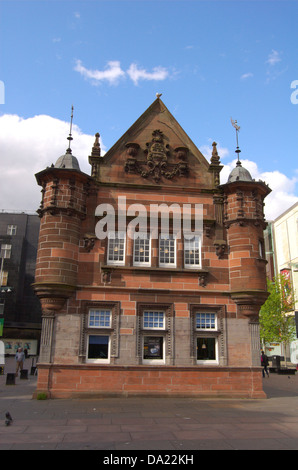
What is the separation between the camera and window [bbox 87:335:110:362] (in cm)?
1698

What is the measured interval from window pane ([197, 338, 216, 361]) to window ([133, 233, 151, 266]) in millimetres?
4399

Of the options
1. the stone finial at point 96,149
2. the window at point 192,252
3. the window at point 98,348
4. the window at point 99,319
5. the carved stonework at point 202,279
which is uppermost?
the stone finial at point 96,149

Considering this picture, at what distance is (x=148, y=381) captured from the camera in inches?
658

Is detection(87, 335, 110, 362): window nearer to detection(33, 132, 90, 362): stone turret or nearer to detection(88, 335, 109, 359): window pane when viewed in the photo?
detection(88, 335, 109, 359): window pane

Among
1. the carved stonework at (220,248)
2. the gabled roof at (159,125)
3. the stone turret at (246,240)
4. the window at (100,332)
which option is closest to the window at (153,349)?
the window at (100,332)

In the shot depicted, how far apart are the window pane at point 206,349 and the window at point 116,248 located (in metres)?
5.22

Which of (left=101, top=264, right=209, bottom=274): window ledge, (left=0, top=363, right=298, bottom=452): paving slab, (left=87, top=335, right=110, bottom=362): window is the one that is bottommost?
(left=0, top=363, right=298, bottom=452): paving slab

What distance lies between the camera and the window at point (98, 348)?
669 inches

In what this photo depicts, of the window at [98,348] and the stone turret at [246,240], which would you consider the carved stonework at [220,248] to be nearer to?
the stone turret at [246,240]

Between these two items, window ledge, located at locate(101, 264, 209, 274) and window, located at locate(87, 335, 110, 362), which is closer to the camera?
window, located at locate(87, 335, 110, 362)

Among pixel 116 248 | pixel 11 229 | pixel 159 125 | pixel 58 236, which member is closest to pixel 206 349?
pixel 116 248

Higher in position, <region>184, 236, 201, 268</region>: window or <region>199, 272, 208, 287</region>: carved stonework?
<region>184, 236, 201, 268</region>: window

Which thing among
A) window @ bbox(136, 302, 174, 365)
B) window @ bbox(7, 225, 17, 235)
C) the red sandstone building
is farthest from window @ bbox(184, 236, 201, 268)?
window @ bbox(7, 225, 17, 235)
